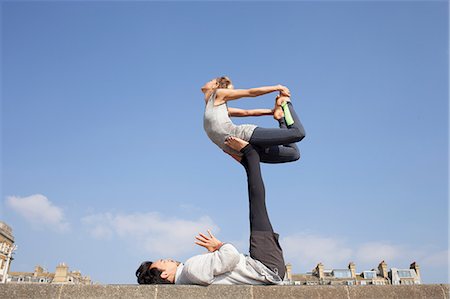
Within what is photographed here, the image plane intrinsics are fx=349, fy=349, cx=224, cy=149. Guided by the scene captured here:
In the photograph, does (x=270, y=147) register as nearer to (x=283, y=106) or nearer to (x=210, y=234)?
(x=283, y=106)

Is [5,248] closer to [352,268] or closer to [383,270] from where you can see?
[352,268]

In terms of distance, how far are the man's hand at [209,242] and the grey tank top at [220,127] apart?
1211mm

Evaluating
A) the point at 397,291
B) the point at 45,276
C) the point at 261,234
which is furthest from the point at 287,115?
the point at 45,276

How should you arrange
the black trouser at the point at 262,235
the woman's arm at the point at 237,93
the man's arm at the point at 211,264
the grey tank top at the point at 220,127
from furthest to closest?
the woman's arm at the point at 237,93 < the grey tank top at the point at 220,127 < the black trouser at the point at 262,235 < the man's arm at the point at 211,264

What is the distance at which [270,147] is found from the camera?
16.0 feet

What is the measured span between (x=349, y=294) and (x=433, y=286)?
1063 millimetres

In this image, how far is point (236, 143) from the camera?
461cm

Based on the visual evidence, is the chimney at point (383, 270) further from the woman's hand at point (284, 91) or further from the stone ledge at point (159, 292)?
the stone ledge at point (159, 292)

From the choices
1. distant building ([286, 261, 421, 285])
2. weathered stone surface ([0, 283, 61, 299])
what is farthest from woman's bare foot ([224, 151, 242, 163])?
distant building ([286, 261, 421, 285])

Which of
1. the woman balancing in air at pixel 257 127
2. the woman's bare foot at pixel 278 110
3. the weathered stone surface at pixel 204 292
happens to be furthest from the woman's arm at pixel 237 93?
the weathered stone surface at pixel 204 292

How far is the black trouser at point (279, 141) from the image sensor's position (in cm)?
465

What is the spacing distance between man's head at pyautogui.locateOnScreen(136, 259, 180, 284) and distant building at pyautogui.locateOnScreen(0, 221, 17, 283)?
5914 cm

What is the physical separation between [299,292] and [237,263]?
71cm

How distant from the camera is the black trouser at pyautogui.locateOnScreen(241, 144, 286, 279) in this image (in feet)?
13.1
